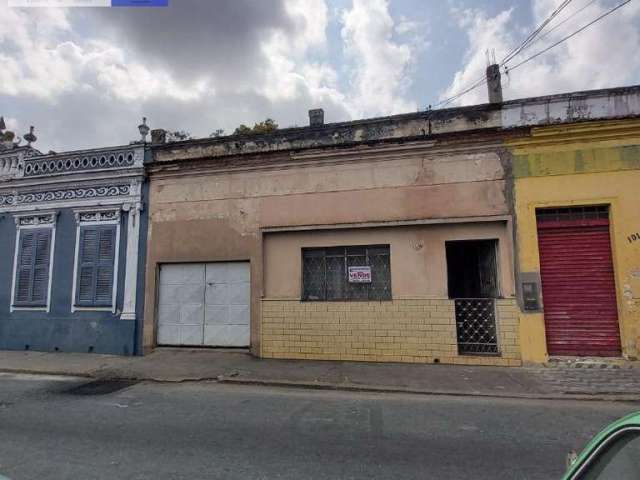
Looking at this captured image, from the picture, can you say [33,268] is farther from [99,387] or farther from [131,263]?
[99,387]

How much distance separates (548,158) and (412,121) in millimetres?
3065

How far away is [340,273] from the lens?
32.2 ft

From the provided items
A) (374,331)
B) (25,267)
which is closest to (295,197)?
(374,331)

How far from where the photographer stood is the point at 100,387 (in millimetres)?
7688

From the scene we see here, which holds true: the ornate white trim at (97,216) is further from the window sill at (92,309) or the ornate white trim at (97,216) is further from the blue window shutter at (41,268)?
the window sill at (92,309)

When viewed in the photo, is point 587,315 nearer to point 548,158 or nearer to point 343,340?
point 548,158

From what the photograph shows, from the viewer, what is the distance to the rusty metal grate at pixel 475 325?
895cm

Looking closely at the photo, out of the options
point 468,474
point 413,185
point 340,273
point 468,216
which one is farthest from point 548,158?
point 468,474

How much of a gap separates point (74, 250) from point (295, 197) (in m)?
6.46

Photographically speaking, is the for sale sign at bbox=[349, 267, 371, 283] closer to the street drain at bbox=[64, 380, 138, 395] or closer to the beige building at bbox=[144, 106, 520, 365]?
the beige building at bbox=[144, 106, 520, 365]

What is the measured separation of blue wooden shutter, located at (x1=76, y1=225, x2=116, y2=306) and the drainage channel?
3.24 meters

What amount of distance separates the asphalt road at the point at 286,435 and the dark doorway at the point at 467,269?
13.2ft

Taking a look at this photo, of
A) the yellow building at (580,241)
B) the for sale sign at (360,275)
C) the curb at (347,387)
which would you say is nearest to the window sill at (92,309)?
the curb at (347,387)

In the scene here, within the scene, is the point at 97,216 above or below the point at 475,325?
above
